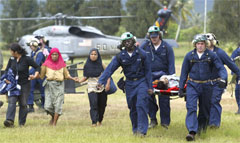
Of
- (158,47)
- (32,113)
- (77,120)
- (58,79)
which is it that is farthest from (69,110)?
(158,47)

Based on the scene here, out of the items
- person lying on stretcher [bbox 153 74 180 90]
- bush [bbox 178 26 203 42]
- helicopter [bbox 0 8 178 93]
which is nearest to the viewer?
person lying on stretcher [bbox 153 74 180 90]

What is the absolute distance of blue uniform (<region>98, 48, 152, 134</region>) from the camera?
9.18m

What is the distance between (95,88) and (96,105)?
0.36 metres

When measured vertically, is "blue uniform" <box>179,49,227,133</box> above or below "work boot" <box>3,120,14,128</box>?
above

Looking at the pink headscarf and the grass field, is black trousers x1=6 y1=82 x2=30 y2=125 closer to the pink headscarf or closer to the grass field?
the grass field

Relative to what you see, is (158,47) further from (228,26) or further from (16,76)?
(228,26)

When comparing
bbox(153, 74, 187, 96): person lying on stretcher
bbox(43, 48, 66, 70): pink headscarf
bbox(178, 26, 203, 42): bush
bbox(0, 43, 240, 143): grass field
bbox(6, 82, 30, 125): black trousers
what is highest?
bbox(43, 48, 66, 70): pink headscarf

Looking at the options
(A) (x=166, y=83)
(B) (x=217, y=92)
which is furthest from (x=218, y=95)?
(A) (x=166, y=83)

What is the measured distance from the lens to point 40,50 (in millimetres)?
13750

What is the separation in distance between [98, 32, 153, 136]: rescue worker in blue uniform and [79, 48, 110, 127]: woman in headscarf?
7.28 feet

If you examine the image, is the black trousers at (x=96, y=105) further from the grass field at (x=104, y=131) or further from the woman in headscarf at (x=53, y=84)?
the woman in headscarf at (x=53, y=84)

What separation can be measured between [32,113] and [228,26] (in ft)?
157

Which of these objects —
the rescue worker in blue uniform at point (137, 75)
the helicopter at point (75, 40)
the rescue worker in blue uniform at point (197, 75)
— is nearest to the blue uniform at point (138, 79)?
the rescue worker in blue uniform at point (137, 75)

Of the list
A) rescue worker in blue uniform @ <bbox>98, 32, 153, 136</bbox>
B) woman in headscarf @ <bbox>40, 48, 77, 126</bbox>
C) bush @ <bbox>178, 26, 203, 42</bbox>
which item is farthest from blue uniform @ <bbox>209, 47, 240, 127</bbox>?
bush @ <bbox>178, 26, 203, 42</bbox>
